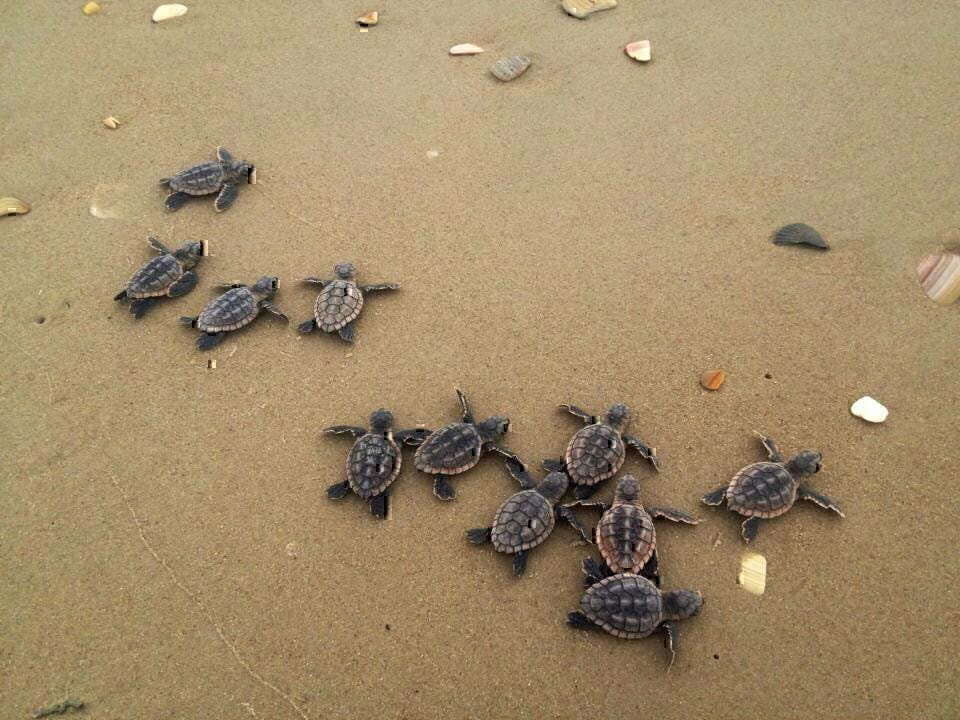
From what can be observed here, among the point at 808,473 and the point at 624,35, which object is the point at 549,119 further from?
the point at 808,473

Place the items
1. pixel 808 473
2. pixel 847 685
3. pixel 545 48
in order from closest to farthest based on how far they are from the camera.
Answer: pixel 847 685 → pixel 808 473 → pixel 545 48

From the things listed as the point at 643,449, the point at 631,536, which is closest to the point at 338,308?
the point at 643,449

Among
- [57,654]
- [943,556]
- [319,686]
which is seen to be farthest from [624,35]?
[57,654]

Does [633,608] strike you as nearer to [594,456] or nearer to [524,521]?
[524,521]

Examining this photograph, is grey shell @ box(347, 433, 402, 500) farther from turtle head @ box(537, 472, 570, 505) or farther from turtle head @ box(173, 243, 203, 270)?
turtle head @ box(173, 243, 203, 270)

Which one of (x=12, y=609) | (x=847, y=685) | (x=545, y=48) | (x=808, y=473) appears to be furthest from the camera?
(x=545, y=48)

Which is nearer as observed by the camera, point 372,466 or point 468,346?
point 372,466
